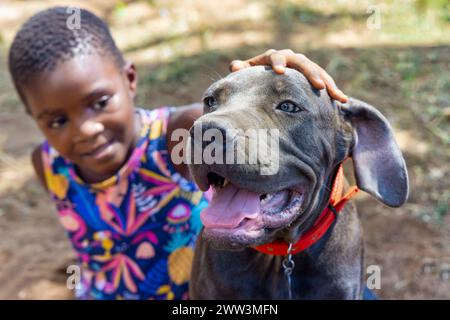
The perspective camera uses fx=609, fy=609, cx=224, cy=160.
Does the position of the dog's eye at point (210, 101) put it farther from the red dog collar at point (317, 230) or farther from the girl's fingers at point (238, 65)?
the red dog collar at point (317, 230)

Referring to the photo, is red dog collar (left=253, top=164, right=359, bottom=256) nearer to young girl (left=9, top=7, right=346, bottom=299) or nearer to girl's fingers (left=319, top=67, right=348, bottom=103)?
girl's fingers (left=319, top=67, right=348, bottom=103)

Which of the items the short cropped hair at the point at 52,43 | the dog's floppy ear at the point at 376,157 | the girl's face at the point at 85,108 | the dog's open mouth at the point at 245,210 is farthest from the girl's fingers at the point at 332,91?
the short cropped hair at the point at 52,43

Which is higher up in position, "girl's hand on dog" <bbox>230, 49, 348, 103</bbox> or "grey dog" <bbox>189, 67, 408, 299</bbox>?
"girl's hand on dog" <bbox>230, 49, 348, 103</bbox>

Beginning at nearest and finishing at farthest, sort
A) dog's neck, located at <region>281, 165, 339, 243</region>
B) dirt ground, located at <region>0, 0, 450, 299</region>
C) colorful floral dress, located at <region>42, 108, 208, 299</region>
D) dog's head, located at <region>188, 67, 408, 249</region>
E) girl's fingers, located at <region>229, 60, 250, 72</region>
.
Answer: dog's head, located at <region>188, 67, 408, 249</region>, dog's neck, located at <region>281, 165, 339, 243</region>, girl's fingers, located at <region>229, 60, 250, 72</region>, colorful floral dress, located at <region>42, 108, 208, 299</region>, dirt ground, located at <region>0, 0, 450, 299</region>

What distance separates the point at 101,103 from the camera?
3344 millimetres

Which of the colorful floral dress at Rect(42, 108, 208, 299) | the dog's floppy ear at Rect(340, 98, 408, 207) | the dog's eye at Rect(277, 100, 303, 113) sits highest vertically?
the dog's eye at Rect(277, 100, 303, 113)

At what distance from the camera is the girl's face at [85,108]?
3.23 meters

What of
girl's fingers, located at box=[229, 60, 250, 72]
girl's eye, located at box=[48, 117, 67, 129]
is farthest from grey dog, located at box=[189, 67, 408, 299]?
girl's eye, located at box=[48, 117, 67, 129]

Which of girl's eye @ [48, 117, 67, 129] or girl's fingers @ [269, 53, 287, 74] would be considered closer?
girl's fingers @ [269, 53, 287, 74]

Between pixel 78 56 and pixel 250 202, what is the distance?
140 cm

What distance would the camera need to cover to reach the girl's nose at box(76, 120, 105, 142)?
10.7ft

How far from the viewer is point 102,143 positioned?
11.1ft
